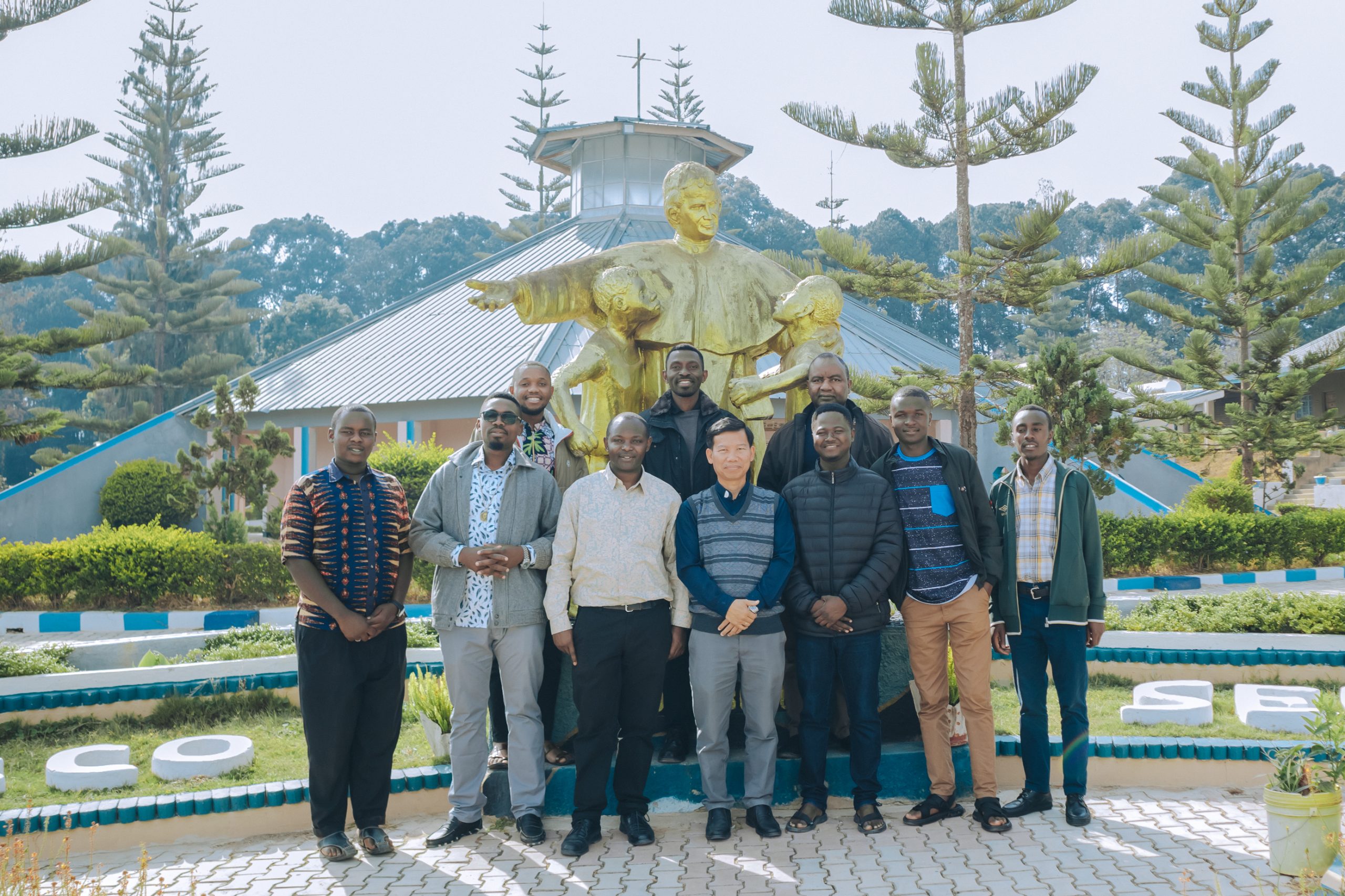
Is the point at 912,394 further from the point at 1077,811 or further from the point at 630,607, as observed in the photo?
the point at 1077,811

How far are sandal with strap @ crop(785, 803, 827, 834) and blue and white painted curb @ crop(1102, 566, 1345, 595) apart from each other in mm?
9080

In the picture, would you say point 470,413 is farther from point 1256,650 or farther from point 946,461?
point 946,461

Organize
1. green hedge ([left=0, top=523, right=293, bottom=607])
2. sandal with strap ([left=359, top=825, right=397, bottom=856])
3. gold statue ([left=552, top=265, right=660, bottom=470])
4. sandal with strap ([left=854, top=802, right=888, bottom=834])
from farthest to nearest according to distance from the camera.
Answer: green hedge ([left=0, top=523, right=293, bottom=607]), gold statue ([left=552, top=265, right=660, bottom=470]), sandal with strap ([left=854, top=802, right=888, bottom=834]), sandal with strap ([left=359, top=825, right=397, bottom=856])

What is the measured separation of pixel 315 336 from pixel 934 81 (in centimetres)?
2810

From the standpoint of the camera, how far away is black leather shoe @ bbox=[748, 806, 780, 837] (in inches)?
159

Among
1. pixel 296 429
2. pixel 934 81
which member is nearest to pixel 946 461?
pixel 934 81

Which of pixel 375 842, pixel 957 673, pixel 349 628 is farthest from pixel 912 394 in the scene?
pixel 375 842

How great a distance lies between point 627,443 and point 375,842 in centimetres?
176

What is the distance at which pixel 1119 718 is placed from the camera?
235 inches

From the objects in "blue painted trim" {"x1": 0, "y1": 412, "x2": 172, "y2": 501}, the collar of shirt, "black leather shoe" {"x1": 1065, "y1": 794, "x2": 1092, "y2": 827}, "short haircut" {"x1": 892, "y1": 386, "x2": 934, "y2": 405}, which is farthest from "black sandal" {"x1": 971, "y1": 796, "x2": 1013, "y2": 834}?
"blue painted trim" {"x1": 0, "y1": 412, "x2": 172, "y2": 501}

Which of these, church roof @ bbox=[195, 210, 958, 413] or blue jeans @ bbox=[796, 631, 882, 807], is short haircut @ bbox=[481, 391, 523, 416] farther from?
church roof @ bbox=[195, 210, 958, 413]

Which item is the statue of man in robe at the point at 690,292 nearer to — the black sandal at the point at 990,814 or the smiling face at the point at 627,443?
the smiling face at the point at 627,443

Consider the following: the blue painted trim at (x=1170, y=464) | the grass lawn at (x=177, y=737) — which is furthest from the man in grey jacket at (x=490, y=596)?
the blue painted trim at (x=1170, y=464)

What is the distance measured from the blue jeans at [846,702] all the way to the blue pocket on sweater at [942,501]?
0.54 m
